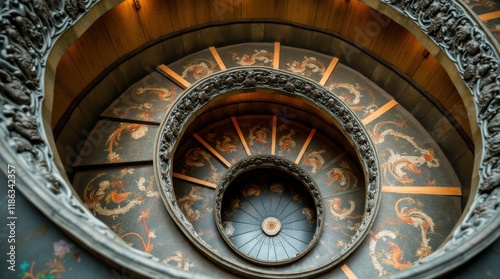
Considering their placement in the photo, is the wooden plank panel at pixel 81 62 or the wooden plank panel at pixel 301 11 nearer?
the wooden plank panel at pixel 81 62

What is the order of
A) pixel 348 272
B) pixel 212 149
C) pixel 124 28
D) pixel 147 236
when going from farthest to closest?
pixel 212 149 → pixel 124 28 → pixel 348 272 → pixel 147 236

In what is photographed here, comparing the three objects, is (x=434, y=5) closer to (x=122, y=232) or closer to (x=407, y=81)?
(x=407, y=81)

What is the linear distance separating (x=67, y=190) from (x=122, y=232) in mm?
1818

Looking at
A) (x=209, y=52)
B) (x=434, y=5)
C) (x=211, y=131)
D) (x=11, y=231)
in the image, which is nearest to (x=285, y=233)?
(x=211, y=131)

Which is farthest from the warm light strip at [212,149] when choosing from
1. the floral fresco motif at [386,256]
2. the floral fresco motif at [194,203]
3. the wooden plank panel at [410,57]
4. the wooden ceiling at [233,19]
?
the wooden plank panel at [410,57]

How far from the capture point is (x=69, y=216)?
2.51 metres

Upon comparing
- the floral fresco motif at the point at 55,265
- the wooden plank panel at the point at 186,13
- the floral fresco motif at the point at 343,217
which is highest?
the wooden plank panel at the point at 186,13

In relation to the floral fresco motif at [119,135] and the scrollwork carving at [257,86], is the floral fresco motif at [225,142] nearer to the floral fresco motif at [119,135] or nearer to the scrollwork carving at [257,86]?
the scrollwork carving at [257,86]

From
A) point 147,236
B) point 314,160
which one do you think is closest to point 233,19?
point 314,160

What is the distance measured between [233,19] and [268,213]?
444cm

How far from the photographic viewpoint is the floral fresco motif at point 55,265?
2.44 meters

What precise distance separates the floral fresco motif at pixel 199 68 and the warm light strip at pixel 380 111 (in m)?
3.09

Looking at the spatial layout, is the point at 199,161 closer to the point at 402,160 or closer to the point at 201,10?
the point at 201,10

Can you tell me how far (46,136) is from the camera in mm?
3164
